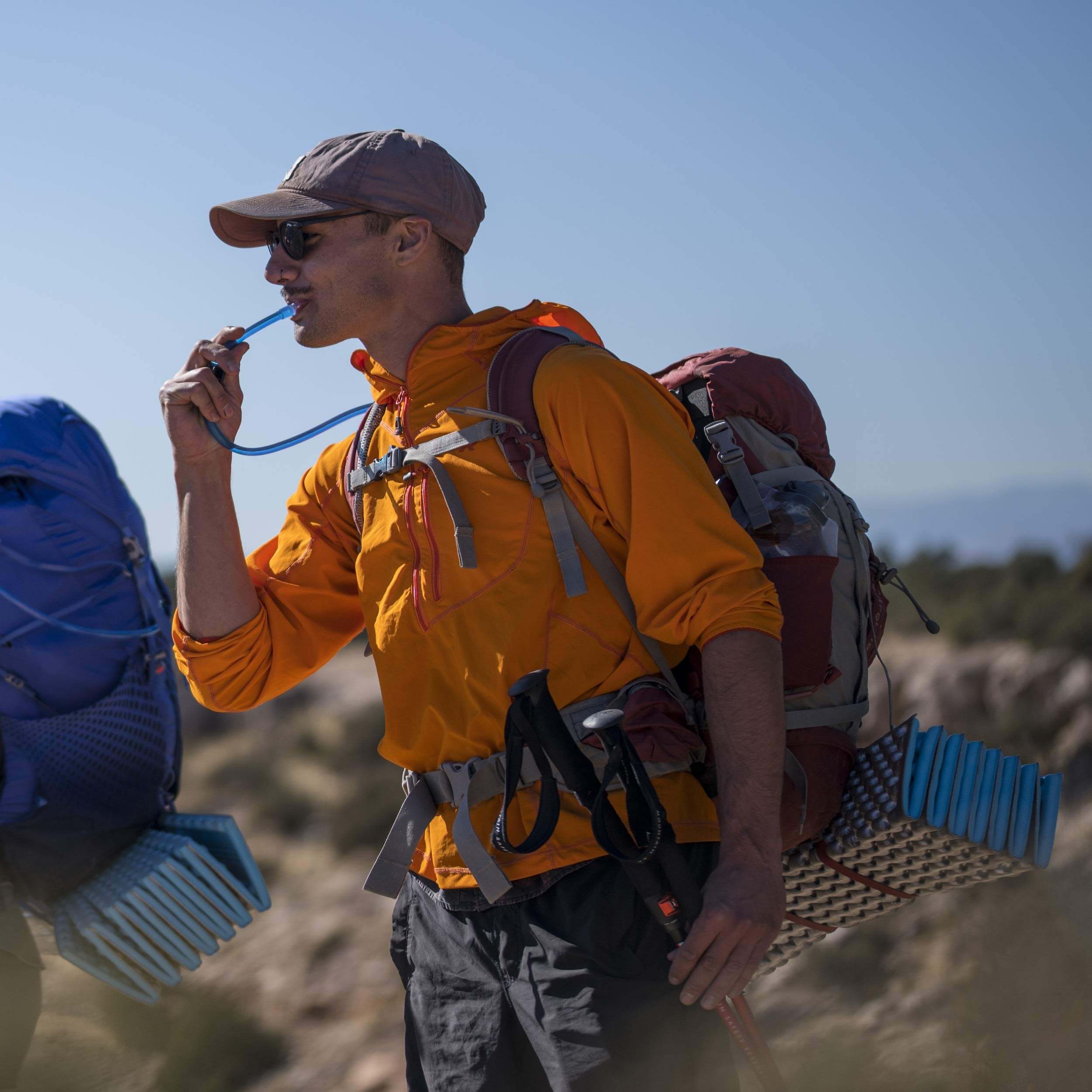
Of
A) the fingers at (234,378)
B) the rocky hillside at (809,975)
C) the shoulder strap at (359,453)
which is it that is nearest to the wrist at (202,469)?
the fingers at (234,378)

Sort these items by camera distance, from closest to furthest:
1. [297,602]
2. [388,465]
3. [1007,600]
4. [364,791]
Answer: [388,465]
[297,602]
[364,791]
[1007,600]

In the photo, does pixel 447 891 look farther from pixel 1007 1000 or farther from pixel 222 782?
pixel 222 782

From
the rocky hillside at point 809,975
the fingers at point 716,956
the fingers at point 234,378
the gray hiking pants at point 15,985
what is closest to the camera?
the fingers at point 716,956

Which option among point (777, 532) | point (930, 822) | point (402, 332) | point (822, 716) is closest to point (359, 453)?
point (402, 332)

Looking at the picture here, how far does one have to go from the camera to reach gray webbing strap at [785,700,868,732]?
226 cm

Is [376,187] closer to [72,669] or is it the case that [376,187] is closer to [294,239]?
[294,239]

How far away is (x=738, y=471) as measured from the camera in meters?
2.34

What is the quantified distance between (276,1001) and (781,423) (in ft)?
22.3

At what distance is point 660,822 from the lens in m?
1.99

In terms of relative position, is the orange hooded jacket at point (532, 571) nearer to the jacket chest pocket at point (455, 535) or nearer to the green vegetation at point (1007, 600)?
the jacket chest pocket at point (455, 535)

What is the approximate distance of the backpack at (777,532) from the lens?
2195 mm

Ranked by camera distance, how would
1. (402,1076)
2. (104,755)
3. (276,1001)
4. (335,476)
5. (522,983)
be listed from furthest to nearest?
(276,1001) < (402,1076) < (104,755) < (335,476) < (522,983)

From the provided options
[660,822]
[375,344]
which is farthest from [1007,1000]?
[375,344]

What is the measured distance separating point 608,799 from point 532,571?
42 centimetres
